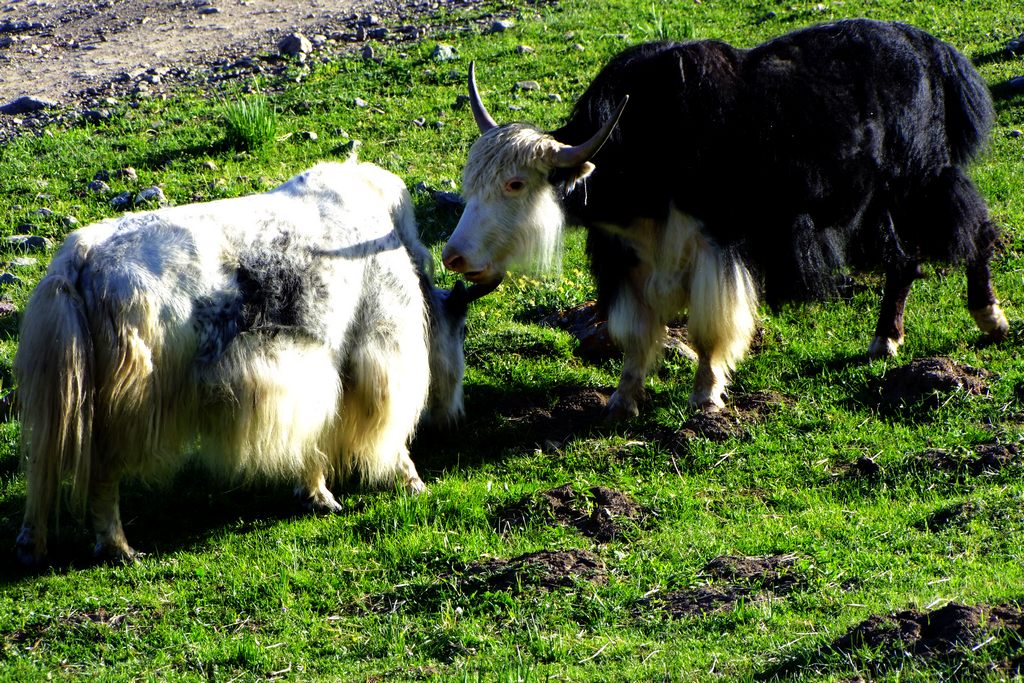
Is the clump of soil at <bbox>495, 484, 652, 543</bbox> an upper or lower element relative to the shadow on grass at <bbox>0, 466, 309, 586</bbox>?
upper

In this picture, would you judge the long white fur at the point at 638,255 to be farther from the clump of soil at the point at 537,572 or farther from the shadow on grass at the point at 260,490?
the clump of soil at the point at 537,572

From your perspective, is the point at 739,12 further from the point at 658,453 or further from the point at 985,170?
the point at 658,453

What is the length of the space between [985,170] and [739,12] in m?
4.06

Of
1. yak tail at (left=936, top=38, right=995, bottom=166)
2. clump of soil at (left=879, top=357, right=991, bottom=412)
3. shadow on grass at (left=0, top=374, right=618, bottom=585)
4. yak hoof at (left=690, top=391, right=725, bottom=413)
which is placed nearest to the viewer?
shadow on grass at (left=0, top=374, right=618, bottom=585)

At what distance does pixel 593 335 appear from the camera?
6312 mm

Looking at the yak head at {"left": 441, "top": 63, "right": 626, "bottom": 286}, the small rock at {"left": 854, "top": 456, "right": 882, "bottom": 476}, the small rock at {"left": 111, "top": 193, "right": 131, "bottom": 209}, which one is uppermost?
the yak head at {"left": 441, "top": 63, "right": 626, "bottom": 286}

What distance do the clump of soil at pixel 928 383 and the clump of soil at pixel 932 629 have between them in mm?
2078

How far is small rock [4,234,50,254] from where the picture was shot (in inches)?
290

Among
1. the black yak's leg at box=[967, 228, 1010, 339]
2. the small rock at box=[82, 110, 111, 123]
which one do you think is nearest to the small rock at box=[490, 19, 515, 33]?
the small rock at box=[82, 110, 111, 123]

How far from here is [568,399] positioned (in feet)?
19.0

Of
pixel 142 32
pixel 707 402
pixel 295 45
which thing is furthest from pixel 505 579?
pixel 142 32

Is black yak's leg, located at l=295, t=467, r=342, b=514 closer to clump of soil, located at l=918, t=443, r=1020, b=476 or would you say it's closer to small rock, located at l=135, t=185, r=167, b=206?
clump of soil, located at l=918, t=443, r=1020, b=476

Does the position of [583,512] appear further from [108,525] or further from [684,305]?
[108,525]

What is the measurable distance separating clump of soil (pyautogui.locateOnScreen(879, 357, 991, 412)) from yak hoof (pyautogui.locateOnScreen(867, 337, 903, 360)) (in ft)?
0.99
